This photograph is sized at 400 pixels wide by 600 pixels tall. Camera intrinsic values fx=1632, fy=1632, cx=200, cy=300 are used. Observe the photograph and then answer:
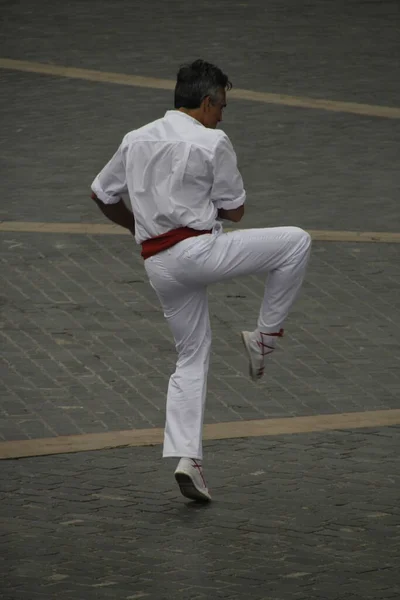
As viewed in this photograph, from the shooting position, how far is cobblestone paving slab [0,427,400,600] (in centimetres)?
659

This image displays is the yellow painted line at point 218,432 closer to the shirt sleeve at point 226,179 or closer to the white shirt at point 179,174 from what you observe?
the white shirt at point 179,174


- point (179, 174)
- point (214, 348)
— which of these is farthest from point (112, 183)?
point (214, 348)

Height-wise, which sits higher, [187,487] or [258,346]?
[258,346]

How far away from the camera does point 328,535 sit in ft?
23.9

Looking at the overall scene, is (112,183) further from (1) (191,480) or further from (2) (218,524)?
(2) (218,524)

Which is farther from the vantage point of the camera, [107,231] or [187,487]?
[107,231]

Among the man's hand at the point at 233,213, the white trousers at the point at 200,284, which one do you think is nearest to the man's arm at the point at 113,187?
the white trousers at the point at 200,284

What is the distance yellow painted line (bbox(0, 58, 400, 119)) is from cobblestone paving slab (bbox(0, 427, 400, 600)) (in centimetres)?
896

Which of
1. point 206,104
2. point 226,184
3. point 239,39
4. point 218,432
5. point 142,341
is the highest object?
point 206,104

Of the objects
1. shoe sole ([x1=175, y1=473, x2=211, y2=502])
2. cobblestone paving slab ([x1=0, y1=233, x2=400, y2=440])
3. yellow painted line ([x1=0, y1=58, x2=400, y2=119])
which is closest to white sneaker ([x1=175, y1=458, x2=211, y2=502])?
shoe sole ([x1=175, y1=473, x2=211, y2=502])

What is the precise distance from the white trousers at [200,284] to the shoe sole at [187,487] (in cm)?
11

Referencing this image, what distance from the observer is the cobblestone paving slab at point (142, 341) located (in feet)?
31.4

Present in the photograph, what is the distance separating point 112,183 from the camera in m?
7.85

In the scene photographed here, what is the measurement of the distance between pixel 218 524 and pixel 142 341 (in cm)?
341
